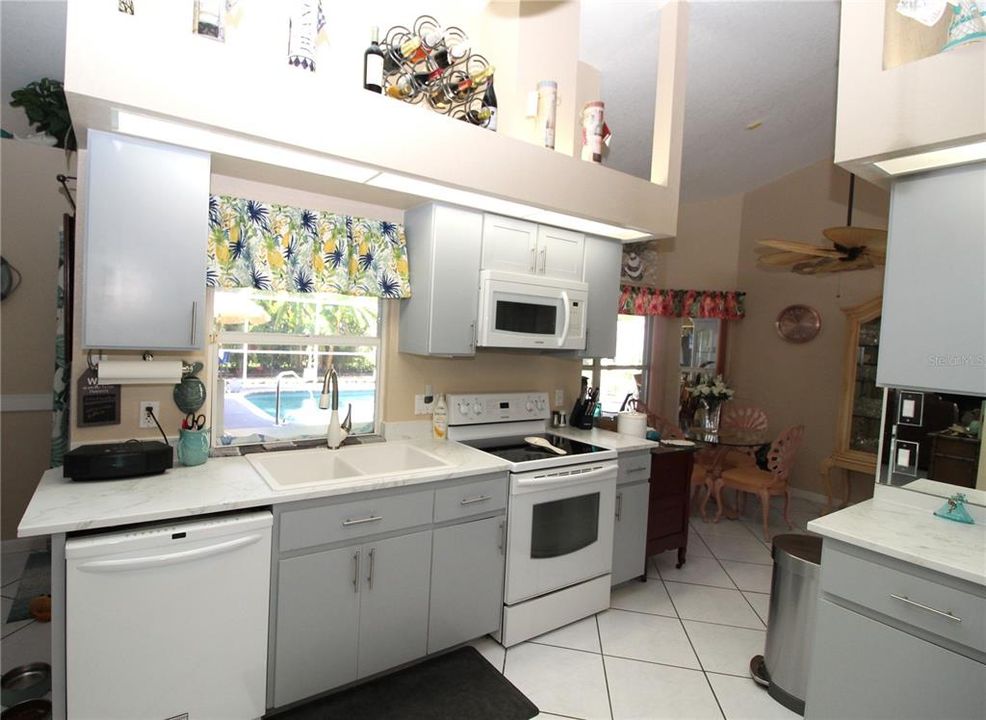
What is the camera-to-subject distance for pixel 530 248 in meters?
2.96

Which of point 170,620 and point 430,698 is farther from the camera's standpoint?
point 430,698

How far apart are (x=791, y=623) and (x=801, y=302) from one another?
4017 mm

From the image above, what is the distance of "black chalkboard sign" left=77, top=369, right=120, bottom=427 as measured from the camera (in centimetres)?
213

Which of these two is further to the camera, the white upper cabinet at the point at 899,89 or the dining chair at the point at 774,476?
the dining chair at the point at 774,476

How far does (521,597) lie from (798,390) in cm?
425

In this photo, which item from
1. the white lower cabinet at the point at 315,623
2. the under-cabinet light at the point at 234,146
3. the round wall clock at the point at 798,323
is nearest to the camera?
the under-cabinet light at the point at 234,146

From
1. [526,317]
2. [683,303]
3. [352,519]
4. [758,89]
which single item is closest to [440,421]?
[526,317]

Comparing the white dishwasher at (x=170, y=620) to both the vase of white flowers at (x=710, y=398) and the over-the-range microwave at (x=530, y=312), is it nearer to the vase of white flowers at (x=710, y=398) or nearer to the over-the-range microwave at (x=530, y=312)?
the over-the-range microwave at (x=530, y=312)

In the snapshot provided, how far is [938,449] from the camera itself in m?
2.10

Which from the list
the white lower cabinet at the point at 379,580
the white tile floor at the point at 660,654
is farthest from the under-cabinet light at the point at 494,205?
the white tile floor at the point at 660,654

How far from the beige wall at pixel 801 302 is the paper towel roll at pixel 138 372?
5.54m

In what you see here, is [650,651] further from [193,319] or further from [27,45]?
[27,45]


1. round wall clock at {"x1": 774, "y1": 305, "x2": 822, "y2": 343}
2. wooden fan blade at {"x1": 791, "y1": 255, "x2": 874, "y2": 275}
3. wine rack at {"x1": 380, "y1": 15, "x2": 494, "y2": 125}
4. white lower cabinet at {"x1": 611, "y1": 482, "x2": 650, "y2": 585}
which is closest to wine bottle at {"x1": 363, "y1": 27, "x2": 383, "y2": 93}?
wine rack at {"x1": 380, "y1": 15, "x2": 494, "y2": 125}

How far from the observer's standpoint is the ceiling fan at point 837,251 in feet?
10.8
